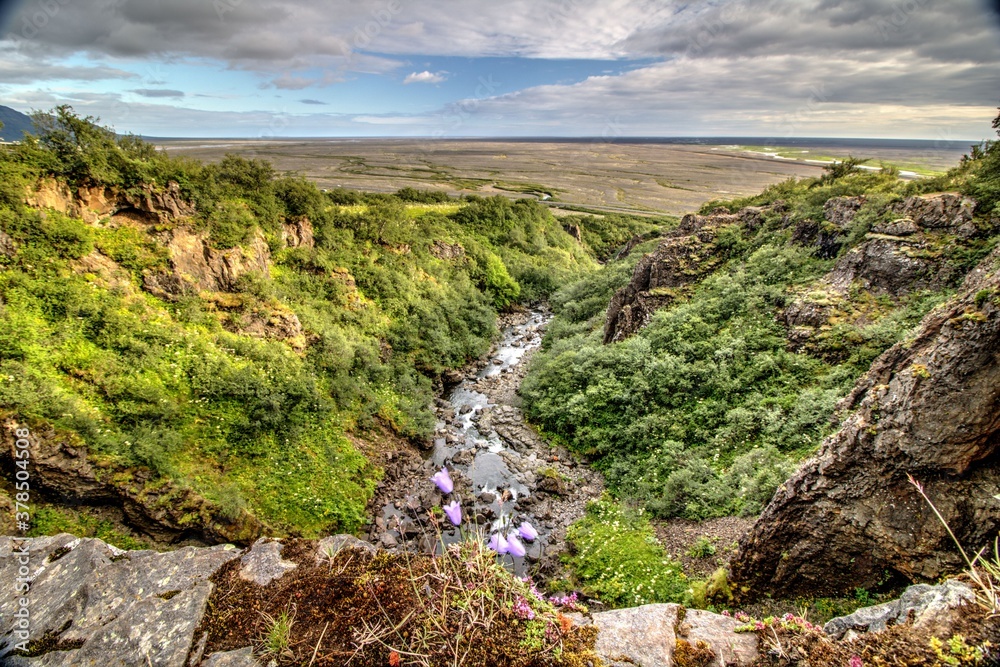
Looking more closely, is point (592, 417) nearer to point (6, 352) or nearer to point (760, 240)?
point (760, 240)

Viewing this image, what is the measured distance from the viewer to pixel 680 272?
82.9 feet

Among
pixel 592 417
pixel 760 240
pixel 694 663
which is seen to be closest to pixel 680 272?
pixel 760 240

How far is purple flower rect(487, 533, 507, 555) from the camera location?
3.41 metres

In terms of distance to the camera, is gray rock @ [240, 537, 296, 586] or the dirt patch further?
the dirt patch

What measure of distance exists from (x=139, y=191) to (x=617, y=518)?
23497mm

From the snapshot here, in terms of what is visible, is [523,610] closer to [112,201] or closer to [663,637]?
[663,637]

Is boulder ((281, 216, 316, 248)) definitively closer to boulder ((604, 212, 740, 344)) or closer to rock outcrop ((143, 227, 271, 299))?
rock outcrop ((143, 227, 271, 299))

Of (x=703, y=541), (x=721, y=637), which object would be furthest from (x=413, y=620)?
(x=703, y=541)

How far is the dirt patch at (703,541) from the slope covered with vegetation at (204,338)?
10799 millimetres

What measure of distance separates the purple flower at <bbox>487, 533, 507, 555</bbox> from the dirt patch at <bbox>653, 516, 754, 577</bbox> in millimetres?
9793

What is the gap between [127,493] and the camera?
1216 centimetres

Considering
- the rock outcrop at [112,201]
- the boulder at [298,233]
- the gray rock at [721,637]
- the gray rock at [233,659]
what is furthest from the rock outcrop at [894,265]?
the rock outcrop at [112,201]

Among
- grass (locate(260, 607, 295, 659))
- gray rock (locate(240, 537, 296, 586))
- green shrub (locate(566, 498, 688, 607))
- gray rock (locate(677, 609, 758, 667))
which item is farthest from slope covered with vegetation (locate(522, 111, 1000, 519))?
grass (locate(260, 607, 295, 659))

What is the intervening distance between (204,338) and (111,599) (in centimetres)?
1412
